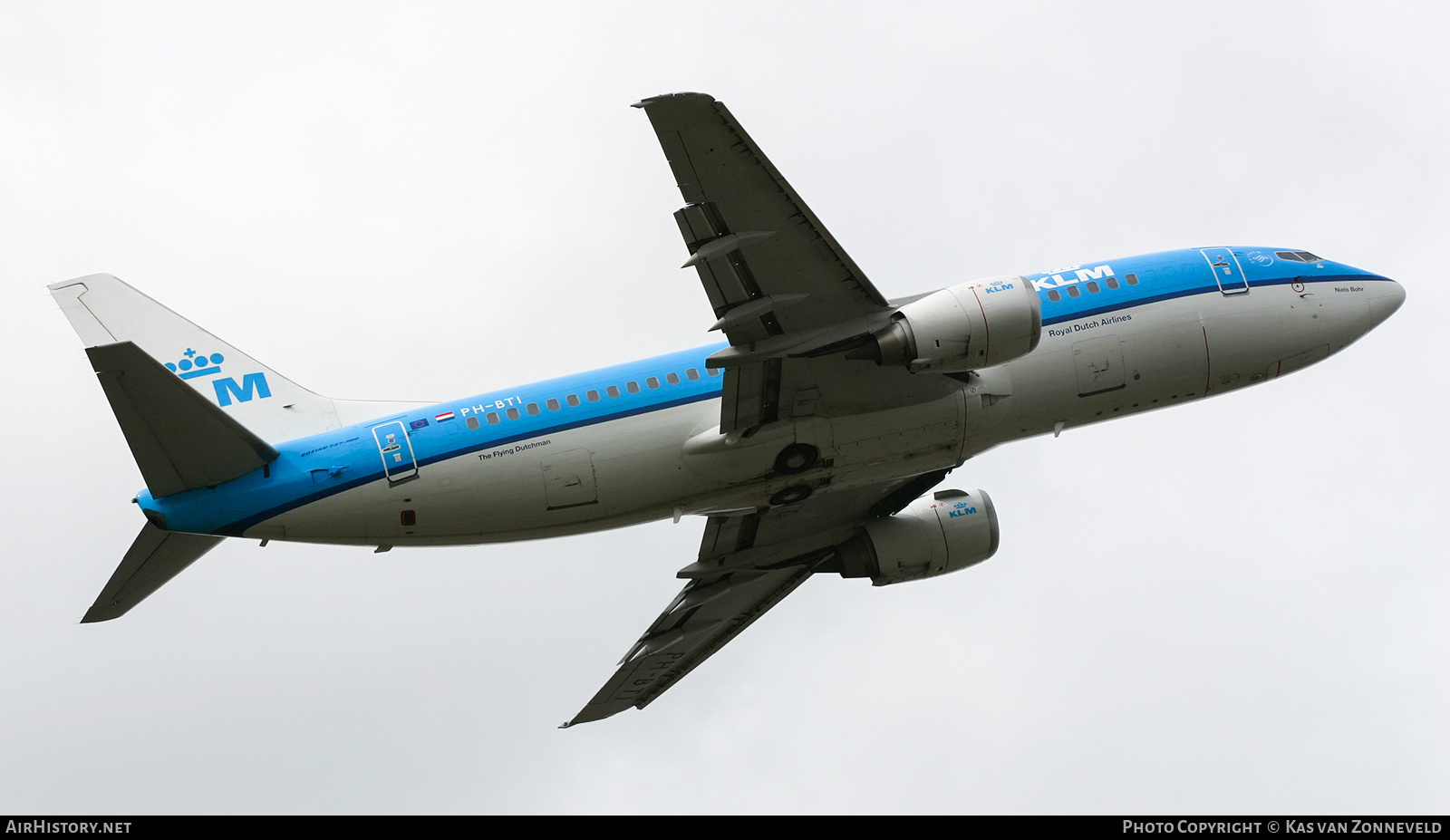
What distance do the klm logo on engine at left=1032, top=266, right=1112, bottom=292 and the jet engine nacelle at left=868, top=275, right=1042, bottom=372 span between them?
337 cm

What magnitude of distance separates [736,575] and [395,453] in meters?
10.8

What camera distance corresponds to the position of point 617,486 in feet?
94.5

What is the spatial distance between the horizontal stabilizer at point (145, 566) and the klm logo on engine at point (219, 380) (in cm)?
337

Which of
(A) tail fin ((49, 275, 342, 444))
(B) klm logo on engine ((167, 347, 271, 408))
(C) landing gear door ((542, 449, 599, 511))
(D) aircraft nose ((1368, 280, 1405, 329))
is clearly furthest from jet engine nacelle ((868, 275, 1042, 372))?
(B) klm logo on engine ((167, 347, 271, 408))

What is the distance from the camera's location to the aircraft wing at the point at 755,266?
24.4 metres

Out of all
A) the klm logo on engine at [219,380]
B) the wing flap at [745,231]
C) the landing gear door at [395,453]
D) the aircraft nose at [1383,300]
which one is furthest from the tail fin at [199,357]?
the aircraft nose at [1383,300]

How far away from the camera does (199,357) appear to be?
100 ft

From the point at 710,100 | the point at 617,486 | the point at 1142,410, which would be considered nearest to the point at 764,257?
the point at 710,100

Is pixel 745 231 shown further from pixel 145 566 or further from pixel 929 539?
pixel 145 566

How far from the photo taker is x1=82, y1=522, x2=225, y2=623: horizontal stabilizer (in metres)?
27.9

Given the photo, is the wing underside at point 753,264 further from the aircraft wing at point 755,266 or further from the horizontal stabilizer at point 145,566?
the horizontal stabilizer at point 145,566

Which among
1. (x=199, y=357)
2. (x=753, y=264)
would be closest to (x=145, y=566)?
(x=199, y=357)

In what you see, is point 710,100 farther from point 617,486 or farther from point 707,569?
point 707,569

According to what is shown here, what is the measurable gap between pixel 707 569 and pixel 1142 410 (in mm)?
10996
